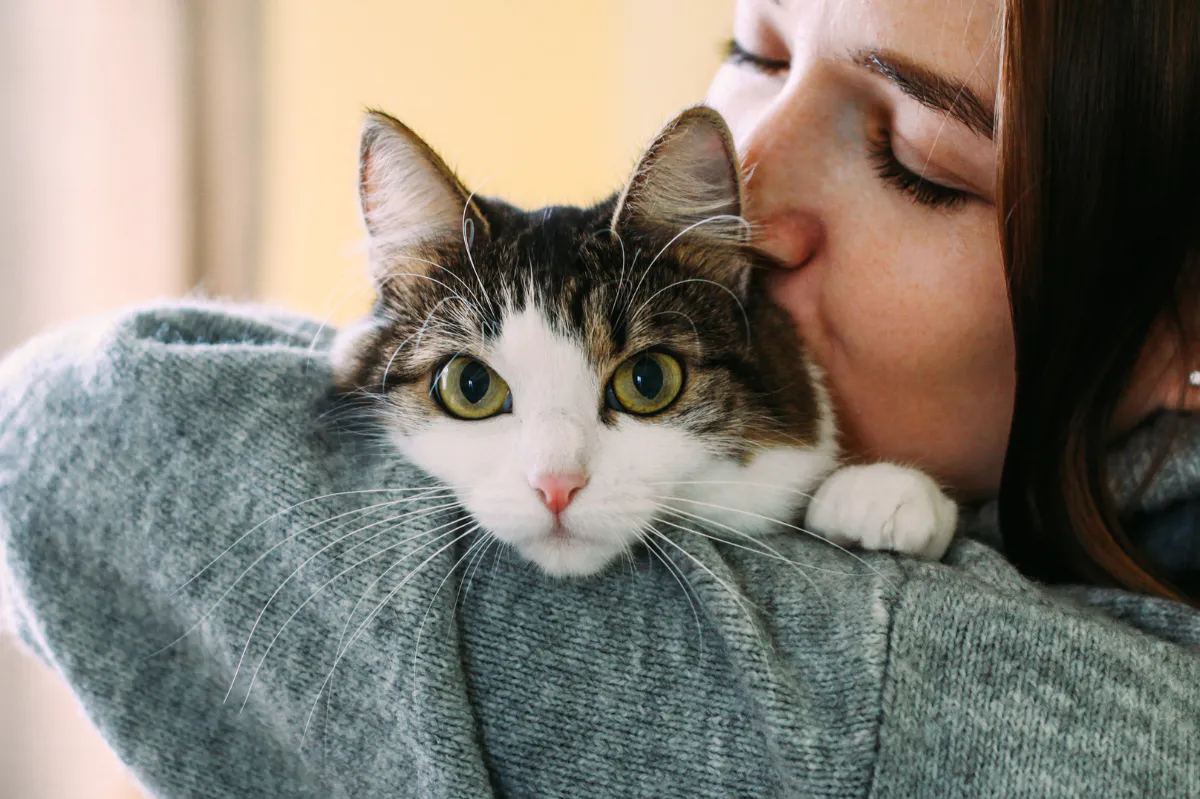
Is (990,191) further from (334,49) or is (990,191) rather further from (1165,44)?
(334,49)

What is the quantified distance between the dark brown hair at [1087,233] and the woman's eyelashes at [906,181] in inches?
5.1

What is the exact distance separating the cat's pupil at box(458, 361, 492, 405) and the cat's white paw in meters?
0.40

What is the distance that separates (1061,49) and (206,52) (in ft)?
6.78

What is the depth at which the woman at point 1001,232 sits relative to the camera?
88 cm

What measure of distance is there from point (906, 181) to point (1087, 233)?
211 millimetres

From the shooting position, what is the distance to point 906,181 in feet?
Result: 3.45

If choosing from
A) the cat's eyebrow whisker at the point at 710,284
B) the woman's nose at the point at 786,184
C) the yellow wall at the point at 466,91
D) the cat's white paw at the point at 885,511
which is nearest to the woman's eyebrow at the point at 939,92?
the woman's nose at the point at 786,184

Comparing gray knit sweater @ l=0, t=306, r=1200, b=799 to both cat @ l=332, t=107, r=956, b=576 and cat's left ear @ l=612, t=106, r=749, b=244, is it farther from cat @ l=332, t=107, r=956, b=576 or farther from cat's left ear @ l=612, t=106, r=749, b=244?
cat's left ear @ l=612, t=106, r=749, b=244

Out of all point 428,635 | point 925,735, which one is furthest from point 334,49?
point 925,735

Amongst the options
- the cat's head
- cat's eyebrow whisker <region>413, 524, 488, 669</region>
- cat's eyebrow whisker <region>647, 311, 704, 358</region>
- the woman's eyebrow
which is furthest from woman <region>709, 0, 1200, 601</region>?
cat's eyebrow whisker <region>413, 524, 488, 669</region>

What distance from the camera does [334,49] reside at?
2.42 meters

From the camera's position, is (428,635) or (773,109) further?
(773,109)

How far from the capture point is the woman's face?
3.14ft

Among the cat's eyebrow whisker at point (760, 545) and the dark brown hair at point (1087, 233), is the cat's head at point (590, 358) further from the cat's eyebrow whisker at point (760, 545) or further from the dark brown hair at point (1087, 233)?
the dark brown hair at point (1087, 233)
